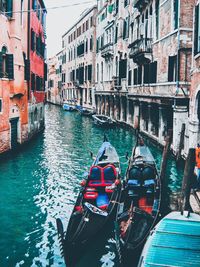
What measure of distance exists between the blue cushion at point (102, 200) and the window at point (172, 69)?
336 inches

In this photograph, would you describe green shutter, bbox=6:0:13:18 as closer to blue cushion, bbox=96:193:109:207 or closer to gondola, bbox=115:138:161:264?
gondola, bbox=115:138:161:264

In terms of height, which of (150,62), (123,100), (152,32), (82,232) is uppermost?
(152,32)

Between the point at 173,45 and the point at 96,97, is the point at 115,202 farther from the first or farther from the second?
the point at 96,97

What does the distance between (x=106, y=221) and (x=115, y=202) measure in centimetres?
75

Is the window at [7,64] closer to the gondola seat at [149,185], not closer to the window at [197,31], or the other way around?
the window at [197,31]

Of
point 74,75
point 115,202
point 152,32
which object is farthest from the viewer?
point 74,75

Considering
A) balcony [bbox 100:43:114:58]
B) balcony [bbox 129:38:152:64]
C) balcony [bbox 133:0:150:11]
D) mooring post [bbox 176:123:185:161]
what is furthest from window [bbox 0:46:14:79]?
balcony [bbox 100:43:114:58]

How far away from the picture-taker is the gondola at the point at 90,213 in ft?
22.9

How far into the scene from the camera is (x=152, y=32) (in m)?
20.6

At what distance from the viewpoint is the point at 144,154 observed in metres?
12.8

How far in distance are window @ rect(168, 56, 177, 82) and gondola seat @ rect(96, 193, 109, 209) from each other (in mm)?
8534

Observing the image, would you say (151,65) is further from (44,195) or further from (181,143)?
(44,195)

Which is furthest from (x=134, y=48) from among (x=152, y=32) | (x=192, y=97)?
(x=192, y=97)

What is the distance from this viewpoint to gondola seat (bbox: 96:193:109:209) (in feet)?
29.7
